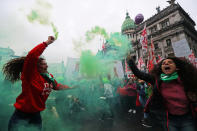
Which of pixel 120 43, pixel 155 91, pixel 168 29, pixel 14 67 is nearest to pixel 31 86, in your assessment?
pixel 14 67

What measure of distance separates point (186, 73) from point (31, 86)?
107 inches

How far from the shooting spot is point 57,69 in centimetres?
897

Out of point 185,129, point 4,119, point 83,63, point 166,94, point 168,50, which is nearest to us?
point 185,129

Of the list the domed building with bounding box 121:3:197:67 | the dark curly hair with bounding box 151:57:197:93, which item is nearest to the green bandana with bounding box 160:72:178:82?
the dark curly hair with bounding box 151:57:197:93

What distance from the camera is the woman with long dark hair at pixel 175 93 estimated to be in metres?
1.72

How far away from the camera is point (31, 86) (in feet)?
5.64

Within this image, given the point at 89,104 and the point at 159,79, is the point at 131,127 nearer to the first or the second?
the point at 159,79

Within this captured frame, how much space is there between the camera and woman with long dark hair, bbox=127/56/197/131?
1721 mm

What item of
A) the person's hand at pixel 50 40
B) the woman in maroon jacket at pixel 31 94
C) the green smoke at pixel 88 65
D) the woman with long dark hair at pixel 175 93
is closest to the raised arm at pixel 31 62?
the woman in maroon jacket at pixel 31 94

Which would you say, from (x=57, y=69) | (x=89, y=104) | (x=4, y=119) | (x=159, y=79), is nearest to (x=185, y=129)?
(x=159, y=79)

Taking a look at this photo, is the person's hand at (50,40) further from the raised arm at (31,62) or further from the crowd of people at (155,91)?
the raised arm at (31,62)

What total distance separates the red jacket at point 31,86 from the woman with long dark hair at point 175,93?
1.66 metres

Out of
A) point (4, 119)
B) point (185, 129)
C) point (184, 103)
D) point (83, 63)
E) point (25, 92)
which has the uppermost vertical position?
point (83, 63)

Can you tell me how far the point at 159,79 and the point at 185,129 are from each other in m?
0.83
